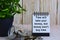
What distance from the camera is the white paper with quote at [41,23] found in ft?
3.98

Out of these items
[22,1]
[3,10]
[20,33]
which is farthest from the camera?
[22,1]

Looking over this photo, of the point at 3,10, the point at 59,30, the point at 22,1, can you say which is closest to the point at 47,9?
the point at 22,1

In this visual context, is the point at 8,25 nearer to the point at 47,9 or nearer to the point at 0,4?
the point at 0,4

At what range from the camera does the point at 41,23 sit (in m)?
1.22

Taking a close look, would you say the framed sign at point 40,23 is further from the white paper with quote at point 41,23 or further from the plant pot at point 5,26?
the plant pot at point 5,26

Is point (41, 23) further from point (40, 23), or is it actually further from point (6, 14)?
point (6, 14)

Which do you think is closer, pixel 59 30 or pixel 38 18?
pixel 38 18

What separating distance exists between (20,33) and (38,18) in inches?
6.3

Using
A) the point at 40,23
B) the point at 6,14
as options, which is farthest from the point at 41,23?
the point at 6,14

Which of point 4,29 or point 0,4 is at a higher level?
point 0,4

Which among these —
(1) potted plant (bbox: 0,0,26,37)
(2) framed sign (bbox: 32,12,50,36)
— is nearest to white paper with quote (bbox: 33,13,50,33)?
(2) framed sign (bbox: 32,12,50,36)

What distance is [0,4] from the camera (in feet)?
3.90

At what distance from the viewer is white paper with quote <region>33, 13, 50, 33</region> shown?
1.21 meters

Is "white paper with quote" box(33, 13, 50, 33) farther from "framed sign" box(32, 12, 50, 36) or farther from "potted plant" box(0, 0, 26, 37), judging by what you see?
"potted plant" box(0, 0, 26, 37)
